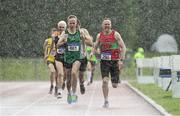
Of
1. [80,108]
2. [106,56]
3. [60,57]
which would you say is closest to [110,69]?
[106,56]

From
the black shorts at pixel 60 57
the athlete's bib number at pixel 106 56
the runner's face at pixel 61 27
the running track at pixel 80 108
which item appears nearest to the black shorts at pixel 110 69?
the athlete's bib number at pixel 106 56

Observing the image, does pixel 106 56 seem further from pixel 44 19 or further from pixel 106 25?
pixel 44 19

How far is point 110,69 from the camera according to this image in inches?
672

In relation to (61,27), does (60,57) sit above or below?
below

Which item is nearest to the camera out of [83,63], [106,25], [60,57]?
[106,25]

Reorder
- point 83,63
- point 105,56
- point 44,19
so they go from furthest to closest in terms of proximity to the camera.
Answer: point 44,19 → point 83,63 → point 105,56

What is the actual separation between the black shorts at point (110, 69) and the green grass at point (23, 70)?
2248 centimetres

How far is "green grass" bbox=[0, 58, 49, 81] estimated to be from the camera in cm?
3994

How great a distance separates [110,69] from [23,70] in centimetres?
2432

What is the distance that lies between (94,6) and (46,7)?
4075 mm

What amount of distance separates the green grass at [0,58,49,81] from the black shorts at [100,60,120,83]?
2248 cm

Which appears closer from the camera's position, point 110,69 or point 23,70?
point 110,69

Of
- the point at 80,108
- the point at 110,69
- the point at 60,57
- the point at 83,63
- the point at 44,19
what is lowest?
the point at 80,108

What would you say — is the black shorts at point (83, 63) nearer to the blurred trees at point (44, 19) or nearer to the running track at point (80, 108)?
the running track at point (80, 108)
